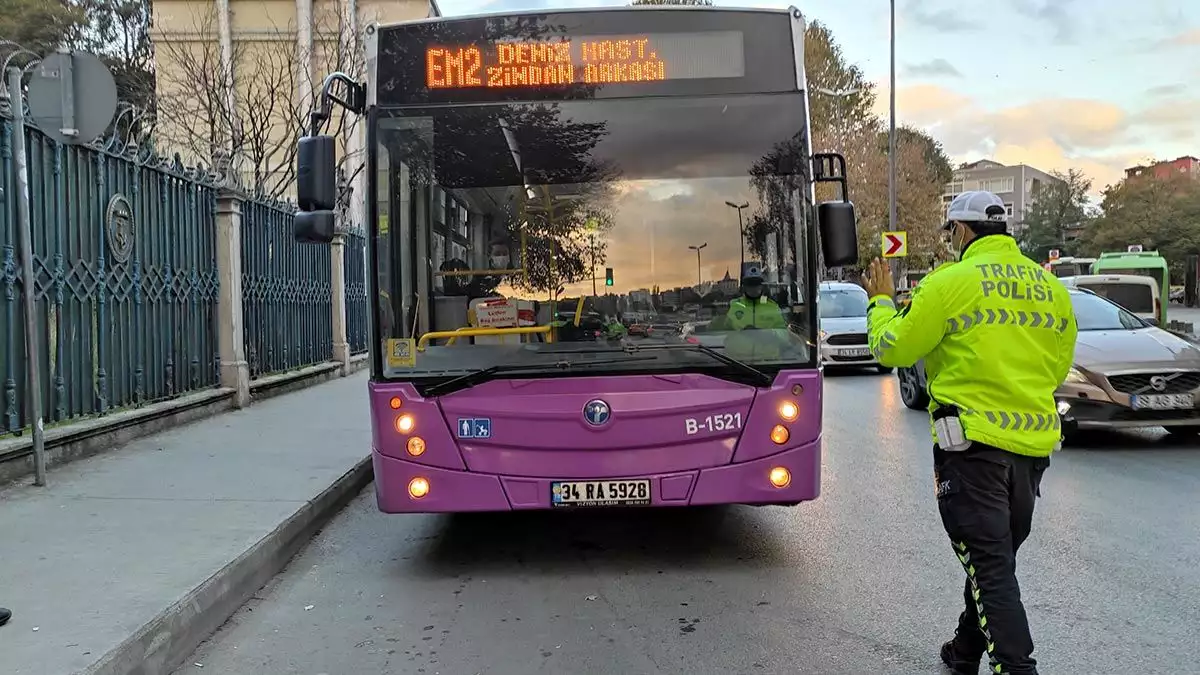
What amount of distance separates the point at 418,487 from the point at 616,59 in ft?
8.61

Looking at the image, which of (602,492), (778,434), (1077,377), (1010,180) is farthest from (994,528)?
(1010,180)

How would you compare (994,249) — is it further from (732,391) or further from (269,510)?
(269,510)

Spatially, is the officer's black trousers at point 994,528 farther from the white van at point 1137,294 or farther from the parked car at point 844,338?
the white van at point 1137,294

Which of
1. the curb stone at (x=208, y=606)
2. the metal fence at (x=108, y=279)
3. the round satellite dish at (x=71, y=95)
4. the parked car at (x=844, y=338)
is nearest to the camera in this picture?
the curb stone at (x=208, y=606)

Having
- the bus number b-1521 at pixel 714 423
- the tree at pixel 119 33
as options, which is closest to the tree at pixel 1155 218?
the tree at pixel 119 33

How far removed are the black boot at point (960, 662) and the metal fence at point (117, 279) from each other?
22.6 feet

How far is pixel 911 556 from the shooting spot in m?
5.59

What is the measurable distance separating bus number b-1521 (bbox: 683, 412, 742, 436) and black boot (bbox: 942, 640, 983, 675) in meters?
1.66

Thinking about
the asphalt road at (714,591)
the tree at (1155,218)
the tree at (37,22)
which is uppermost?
the tree at (37,22)

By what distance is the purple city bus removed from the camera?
5121 mm

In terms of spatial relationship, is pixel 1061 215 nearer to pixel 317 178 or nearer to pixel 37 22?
pixel 37 22

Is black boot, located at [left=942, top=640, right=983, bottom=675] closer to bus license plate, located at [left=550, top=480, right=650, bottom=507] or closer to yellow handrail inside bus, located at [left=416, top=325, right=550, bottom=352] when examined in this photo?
bus license plate, located at [left=550, top=480, right=650, bottom=507]

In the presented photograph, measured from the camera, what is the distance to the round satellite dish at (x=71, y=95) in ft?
21.2

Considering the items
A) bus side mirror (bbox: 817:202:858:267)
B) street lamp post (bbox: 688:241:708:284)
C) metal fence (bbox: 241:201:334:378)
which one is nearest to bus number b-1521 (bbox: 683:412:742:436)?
street lamp post (bbox: 688:241:708:284)
